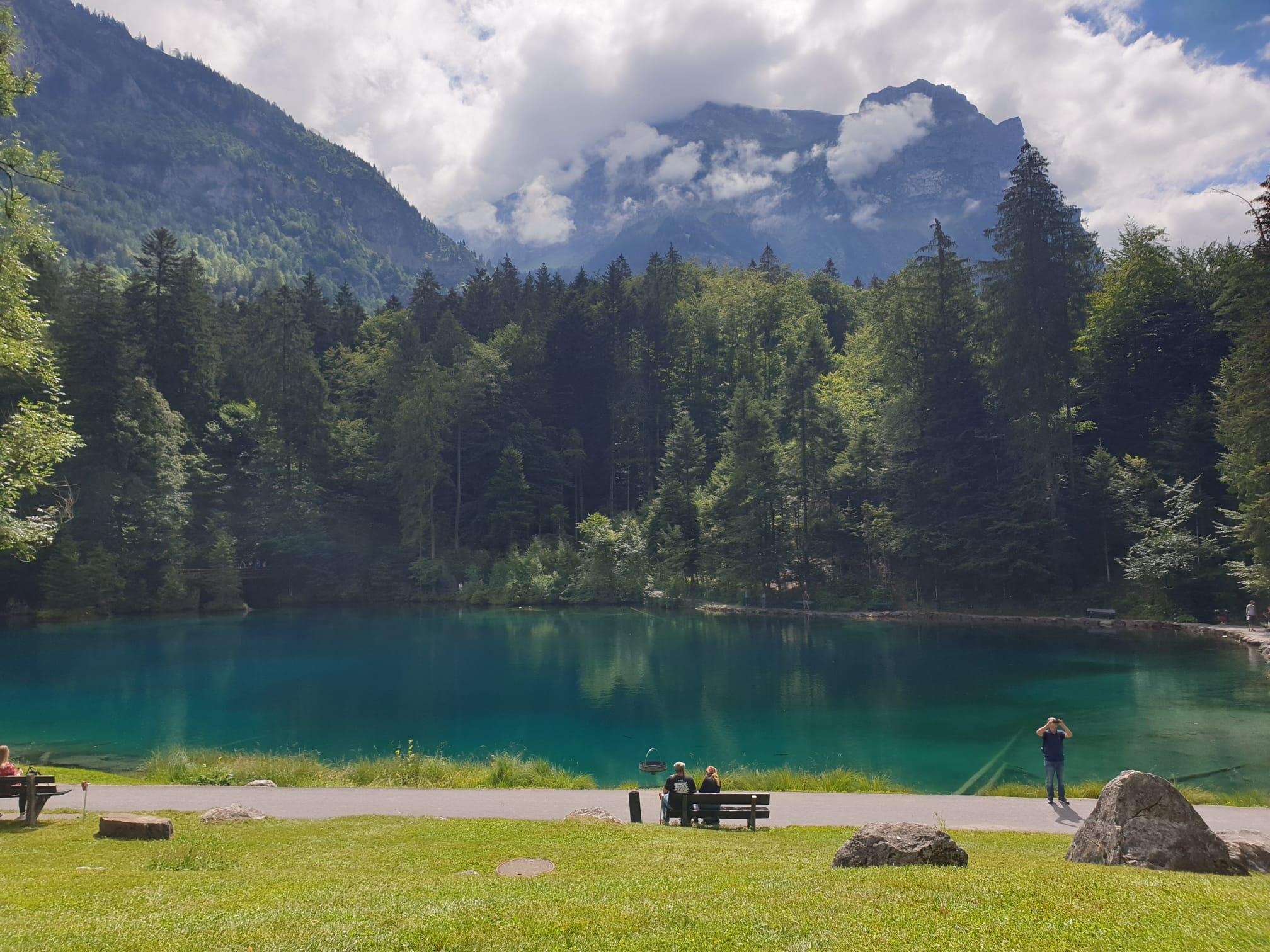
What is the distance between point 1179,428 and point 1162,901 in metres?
45.2

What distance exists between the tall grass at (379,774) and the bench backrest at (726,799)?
444cm

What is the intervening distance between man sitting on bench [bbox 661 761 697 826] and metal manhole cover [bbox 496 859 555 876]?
3.31 m

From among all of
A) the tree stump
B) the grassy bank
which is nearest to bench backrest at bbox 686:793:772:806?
the grassy bank

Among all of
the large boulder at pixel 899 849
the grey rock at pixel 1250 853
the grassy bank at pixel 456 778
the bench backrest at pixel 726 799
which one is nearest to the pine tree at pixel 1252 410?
the grassy bank at pixel 456 778

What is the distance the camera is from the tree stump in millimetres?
10078

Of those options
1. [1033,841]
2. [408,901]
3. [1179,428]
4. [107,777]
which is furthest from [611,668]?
[1179,428]

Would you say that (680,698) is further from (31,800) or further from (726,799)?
(31,800)

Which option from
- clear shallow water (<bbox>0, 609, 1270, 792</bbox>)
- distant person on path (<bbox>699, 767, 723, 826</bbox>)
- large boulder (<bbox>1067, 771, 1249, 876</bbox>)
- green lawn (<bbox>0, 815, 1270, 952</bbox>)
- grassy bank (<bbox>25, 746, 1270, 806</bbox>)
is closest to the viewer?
green lawn (<bbox>0, 815, 1270, 952</bbox>)

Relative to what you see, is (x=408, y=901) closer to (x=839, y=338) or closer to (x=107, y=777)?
(x=107, y=777)

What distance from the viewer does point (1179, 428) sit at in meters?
43.1

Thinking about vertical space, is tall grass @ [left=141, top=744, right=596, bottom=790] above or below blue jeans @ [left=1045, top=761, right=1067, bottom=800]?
below

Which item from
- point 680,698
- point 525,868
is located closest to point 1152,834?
point 525,868

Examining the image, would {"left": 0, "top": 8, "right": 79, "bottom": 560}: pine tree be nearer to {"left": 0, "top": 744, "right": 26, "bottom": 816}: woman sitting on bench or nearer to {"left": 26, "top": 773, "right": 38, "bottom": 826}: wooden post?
{"left": 0, "top": 744, "right": 26, "bottom": 816}: woman sitting on bench

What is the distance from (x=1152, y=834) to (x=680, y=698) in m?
20.0
